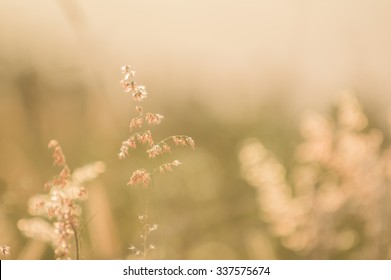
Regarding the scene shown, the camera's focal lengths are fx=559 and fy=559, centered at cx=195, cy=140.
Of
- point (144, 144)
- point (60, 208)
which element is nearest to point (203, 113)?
point (144, 144)

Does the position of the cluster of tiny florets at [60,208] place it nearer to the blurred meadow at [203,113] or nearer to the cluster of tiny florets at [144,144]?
the blurred meadow at [203,113]

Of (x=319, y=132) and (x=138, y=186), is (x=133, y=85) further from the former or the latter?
(x=319, y=132)

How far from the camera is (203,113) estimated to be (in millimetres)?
1672

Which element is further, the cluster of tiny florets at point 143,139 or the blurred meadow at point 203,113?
the blurred meadow at point 203,113

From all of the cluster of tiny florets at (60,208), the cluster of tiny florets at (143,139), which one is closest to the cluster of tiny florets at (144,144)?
the cluster of tiny florets at (143,139)

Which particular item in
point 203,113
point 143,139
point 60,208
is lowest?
point 60,208

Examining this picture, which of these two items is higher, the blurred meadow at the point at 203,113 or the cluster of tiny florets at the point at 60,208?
the blurred meadow at the point at 203,113

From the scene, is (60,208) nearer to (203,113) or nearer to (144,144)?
(144,144)

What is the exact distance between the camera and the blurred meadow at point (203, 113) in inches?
64.7

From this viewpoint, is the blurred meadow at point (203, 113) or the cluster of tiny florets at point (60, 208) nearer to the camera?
the cluster of tiny florets at point (60, 208)

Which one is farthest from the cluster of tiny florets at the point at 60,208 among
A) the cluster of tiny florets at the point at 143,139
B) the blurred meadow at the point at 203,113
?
the cluster of tiny florets at the point at 143,139

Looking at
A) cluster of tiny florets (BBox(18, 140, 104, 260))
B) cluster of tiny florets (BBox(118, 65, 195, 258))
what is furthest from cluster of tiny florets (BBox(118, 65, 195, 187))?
cluster of tiny florets (BBox(18, 140, 104, 260))
